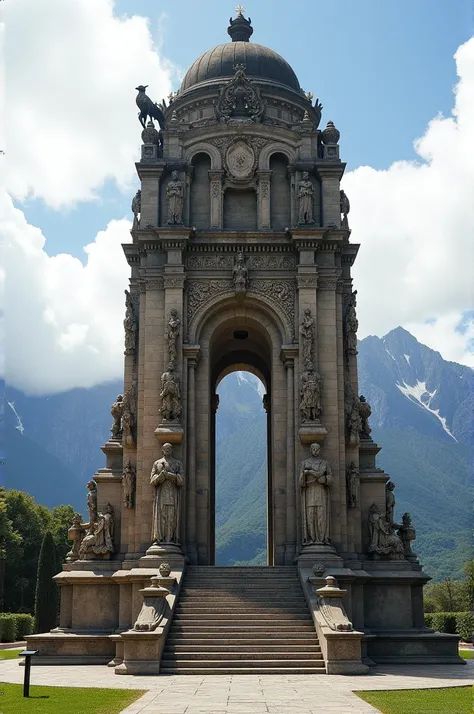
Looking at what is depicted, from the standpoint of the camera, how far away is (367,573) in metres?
31.1

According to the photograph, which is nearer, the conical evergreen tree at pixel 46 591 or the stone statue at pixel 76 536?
the stone statue at pixel 76 536

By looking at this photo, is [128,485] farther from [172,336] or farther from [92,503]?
[172,336]

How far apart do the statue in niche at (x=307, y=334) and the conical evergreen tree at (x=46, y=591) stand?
22.9 metres

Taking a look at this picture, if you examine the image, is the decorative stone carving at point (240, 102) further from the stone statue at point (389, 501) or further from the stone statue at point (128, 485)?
the stone statue at point (389, 501)

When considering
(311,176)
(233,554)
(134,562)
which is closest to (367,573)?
(134,562)

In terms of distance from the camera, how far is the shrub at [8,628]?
47203 millimetres

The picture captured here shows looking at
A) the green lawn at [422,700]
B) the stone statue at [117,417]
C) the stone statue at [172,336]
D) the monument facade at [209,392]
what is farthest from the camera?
the stone statue at [117,417]

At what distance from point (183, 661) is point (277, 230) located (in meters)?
17.9

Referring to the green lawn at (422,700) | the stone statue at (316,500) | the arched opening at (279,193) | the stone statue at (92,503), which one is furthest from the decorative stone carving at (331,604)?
the arched opening at (279,193)

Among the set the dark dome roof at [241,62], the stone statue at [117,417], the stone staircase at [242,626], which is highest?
the dark dome roof at [241,62]

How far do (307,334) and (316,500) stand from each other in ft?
21.2

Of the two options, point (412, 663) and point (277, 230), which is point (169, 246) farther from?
point (412, 663)

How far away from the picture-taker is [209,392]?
3525 centimetres

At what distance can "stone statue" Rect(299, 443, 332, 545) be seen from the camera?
31.1 m
